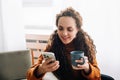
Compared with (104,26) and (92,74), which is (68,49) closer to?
(92,74)

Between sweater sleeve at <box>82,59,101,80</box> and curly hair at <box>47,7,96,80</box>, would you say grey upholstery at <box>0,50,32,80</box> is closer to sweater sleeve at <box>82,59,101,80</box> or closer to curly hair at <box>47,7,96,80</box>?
curly hair at <box>47,7,96,80</box>

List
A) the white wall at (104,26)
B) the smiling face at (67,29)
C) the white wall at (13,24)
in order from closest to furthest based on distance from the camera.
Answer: the smiling face at (67,29) < the white wall at (104,26) < the white wall at (13,24)

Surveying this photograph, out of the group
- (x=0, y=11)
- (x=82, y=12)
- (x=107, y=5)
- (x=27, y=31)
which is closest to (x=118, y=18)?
(x=107, y=5)

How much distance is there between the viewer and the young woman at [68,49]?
1.27m

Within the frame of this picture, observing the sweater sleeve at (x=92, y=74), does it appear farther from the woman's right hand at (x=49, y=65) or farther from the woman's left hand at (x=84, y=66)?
the woman's right hand at (x=49, y=65)

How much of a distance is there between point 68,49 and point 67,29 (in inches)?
5.2

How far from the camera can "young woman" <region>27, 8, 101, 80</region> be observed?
1.27m

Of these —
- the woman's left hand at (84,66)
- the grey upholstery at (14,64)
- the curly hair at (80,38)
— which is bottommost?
the grey upholstery at (14,64)

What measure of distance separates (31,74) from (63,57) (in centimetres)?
21

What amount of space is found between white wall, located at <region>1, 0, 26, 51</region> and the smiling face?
871 millimetres

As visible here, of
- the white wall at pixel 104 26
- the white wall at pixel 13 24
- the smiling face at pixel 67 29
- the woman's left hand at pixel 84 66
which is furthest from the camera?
the white wall at pixel 13 24

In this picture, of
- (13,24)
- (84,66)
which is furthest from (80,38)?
(13,24)

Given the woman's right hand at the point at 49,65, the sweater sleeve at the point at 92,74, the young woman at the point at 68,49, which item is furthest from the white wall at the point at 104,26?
the woman's right hand at the point at 49,65

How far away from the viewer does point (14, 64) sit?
1.78 meters
